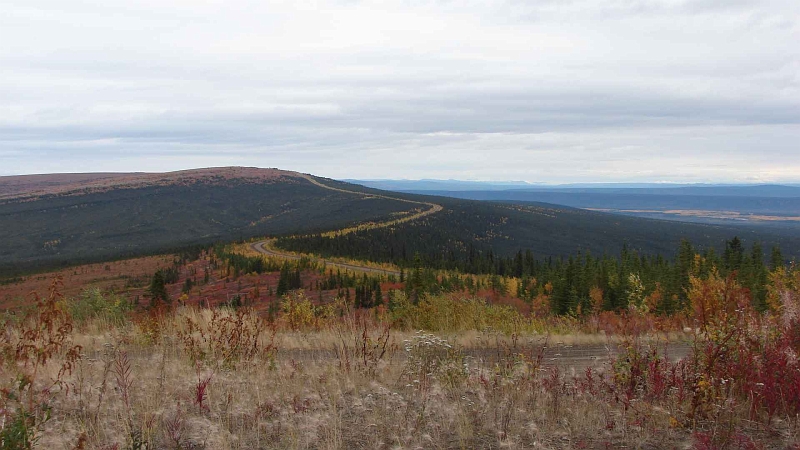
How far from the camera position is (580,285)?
42.8 metres

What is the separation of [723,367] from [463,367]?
265cm


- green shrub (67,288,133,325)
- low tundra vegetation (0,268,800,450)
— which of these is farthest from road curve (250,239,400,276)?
low tundra vegetation (0,268,800,450)

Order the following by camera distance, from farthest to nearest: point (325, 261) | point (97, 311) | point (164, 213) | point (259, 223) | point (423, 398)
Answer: point (164, 213) → point (259, 223) → point (325, 261) → point (97, 311) → point (423, 398)

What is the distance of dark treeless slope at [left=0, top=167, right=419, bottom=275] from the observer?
382 feet

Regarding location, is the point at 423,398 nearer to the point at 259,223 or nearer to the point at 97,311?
the point at 97,311

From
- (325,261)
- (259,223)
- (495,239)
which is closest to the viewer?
(325,261)

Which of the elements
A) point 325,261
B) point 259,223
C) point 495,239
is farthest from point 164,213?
point 325,261

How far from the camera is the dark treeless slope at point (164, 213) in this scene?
382 ft

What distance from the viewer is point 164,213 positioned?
484ft

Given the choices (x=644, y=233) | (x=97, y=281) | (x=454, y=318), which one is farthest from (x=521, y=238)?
(x=454, y=318)

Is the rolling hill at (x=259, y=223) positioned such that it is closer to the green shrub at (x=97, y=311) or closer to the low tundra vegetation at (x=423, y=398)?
the green shrub at (x=97, y=311)

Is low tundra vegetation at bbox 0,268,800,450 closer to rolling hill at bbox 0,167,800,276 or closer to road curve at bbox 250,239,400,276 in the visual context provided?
road curve at bbox 250,239,400,276

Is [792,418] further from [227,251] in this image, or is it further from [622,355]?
[227,251]

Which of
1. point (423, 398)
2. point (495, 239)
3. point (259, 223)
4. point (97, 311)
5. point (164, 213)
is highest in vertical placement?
point (423, 398)
